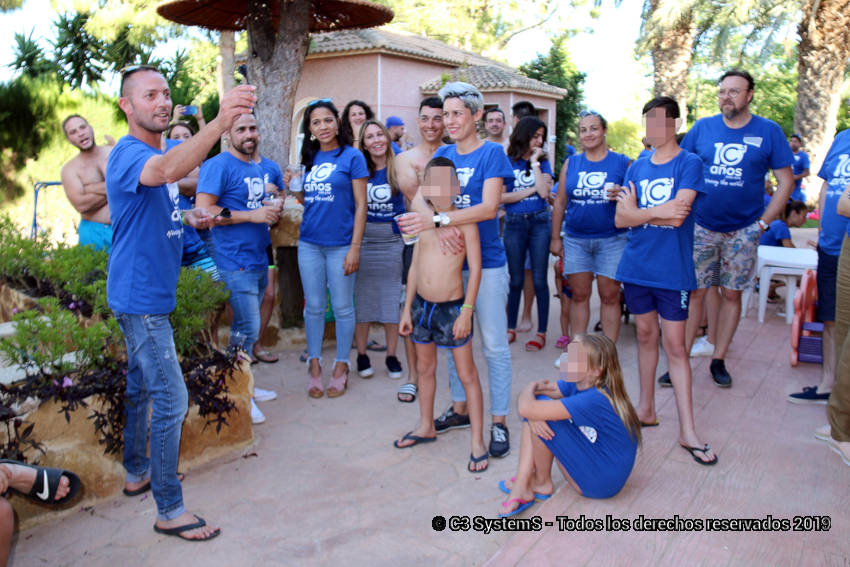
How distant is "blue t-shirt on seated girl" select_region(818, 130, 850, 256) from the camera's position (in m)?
4.15

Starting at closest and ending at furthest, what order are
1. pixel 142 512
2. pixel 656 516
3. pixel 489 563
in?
1. pixel 489 563
2. pixel 656 516
3. pixel 142 512

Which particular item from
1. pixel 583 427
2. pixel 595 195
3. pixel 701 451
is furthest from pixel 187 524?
pixel 595 195

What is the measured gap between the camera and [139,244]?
287cm

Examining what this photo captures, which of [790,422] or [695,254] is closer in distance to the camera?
[790,422]

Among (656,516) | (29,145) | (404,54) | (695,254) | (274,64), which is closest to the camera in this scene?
(656,516)

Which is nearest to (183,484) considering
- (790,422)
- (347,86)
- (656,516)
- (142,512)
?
(142,512)

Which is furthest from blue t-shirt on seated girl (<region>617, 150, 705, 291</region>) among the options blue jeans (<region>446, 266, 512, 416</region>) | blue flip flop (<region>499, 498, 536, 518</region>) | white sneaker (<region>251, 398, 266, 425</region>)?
white sneaker (<region>251, 398, 266, 425</region>)

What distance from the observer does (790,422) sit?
415 centimetres

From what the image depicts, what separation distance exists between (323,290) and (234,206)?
2.90 ft

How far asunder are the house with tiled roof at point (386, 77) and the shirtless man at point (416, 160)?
1501cm

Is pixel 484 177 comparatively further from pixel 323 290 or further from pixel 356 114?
pixel 356 114

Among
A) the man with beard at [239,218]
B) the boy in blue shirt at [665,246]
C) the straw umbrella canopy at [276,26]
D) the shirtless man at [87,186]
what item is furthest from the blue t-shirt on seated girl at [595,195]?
the straw umbrella canopy at [276,26]

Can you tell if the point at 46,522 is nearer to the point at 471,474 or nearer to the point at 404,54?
the point at 471,474

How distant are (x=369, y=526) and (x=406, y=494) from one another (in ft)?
1.14
